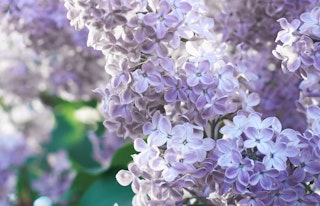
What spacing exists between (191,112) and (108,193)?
0.82ft

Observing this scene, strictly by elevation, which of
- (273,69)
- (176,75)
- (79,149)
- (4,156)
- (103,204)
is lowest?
(4,156)

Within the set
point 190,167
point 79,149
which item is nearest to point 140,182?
point 190,167

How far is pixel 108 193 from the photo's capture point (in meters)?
0.86

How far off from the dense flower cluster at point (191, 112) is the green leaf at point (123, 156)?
0.62 feet

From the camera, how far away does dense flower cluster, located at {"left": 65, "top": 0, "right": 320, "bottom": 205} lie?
24.3 inches

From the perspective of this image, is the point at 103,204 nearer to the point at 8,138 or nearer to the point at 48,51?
the point at 48,51

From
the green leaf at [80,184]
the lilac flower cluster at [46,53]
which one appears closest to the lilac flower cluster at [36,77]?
the lilac flower cluster at [46,53]

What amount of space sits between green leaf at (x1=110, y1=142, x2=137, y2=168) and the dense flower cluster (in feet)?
0.62

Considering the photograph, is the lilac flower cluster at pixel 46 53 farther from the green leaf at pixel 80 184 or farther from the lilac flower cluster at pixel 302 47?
the lilac flower cluster at pixel 302 47

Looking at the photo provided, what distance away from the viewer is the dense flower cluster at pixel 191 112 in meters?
0.62

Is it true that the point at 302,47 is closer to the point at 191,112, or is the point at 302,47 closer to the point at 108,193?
the point at 191,112

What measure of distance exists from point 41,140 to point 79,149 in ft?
0.73

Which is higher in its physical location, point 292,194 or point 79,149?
point 292,194

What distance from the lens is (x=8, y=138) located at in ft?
4.82
